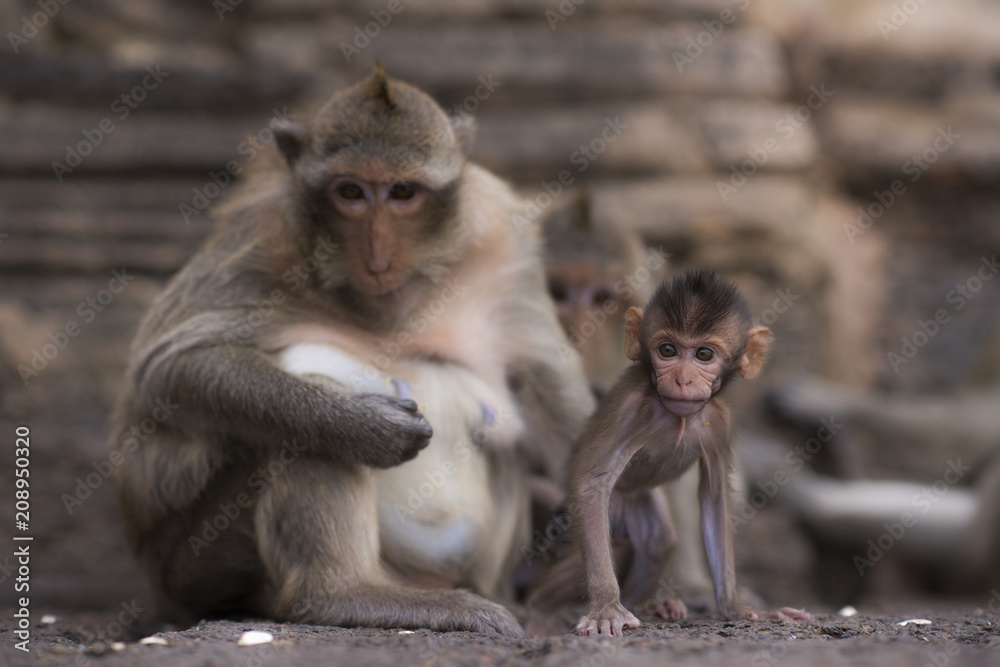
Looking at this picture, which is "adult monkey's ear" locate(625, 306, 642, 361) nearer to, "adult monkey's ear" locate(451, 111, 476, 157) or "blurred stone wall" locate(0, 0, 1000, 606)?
"adult monkey's ear" locate(451, 111, 476, 157)

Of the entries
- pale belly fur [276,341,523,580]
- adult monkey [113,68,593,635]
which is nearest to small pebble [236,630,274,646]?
adult monkey [113,68,593,635]

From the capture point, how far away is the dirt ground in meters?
2.16

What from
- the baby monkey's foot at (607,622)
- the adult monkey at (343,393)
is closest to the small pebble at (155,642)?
the adult monkey at (343,393)

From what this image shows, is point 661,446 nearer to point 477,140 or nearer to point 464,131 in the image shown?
point 464,131

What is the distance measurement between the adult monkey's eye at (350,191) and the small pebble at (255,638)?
1.37 m

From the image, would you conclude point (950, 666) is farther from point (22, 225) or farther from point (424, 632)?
point (22, 225)

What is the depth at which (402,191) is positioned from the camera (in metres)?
3.31

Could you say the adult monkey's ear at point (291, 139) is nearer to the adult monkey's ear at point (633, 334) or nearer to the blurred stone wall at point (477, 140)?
the adult monkey's ear at point (633, 334)

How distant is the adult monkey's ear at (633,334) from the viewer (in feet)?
9.25

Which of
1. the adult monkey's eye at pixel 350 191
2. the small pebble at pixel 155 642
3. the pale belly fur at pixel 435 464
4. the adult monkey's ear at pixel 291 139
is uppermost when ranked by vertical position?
the adult monkey's ear at pixel 291 139

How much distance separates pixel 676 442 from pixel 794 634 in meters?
0.58

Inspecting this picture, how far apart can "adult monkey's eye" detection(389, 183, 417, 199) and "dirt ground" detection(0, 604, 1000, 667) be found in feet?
4.44

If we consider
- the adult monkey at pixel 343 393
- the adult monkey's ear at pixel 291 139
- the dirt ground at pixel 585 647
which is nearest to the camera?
the dirt ground at pixel 585 647

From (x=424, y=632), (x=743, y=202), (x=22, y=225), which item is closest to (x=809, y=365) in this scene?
(x=743, y=202)
